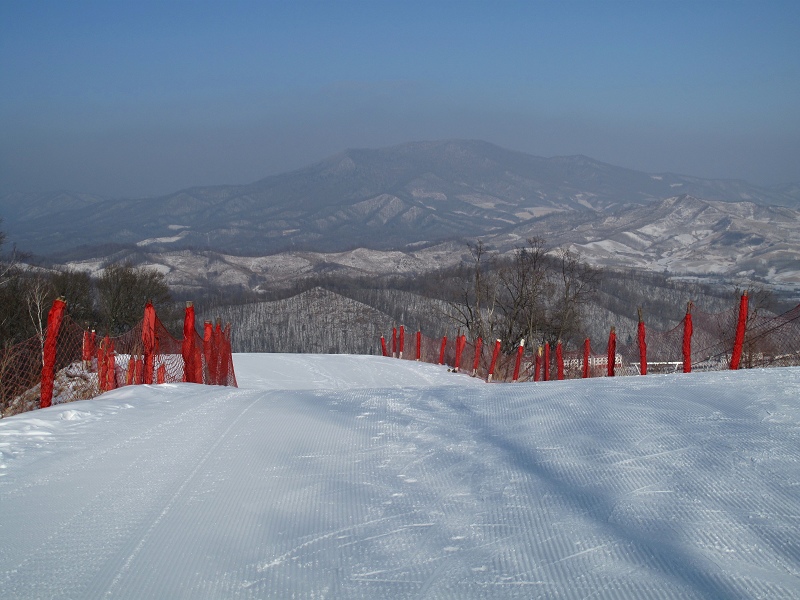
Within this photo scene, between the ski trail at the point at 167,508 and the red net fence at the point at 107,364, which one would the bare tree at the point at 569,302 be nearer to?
the red net fence at the point at 107,364

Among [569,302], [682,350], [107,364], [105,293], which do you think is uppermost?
[105,293]

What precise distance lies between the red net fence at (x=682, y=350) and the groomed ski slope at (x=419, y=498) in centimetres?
593

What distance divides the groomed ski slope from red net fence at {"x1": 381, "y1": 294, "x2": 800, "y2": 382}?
5935mm

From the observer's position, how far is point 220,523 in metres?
3.92

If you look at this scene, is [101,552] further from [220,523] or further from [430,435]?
[430,435]

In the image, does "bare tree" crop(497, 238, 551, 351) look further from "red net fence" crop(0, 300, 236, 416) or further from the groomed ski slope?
the groomed ski slope

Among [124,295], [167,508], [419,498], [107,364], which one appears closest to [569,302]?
[124,295]

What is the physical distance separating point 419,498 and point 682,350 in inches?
440

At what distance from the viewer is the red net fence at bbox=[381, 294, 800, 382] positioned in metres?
12.4

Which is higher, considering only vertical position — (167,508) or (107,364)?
(107,364)

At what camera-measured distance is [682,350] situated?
14.0m

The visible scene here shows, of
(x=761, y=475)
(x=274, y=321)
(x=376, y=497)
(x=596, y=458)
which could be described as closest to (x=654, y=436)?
(x=596, y=458)

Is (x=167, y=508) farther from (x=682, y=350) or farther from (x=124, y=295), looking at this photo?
(x=124, y=295)

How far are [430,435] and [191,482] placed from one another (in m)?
1.89
